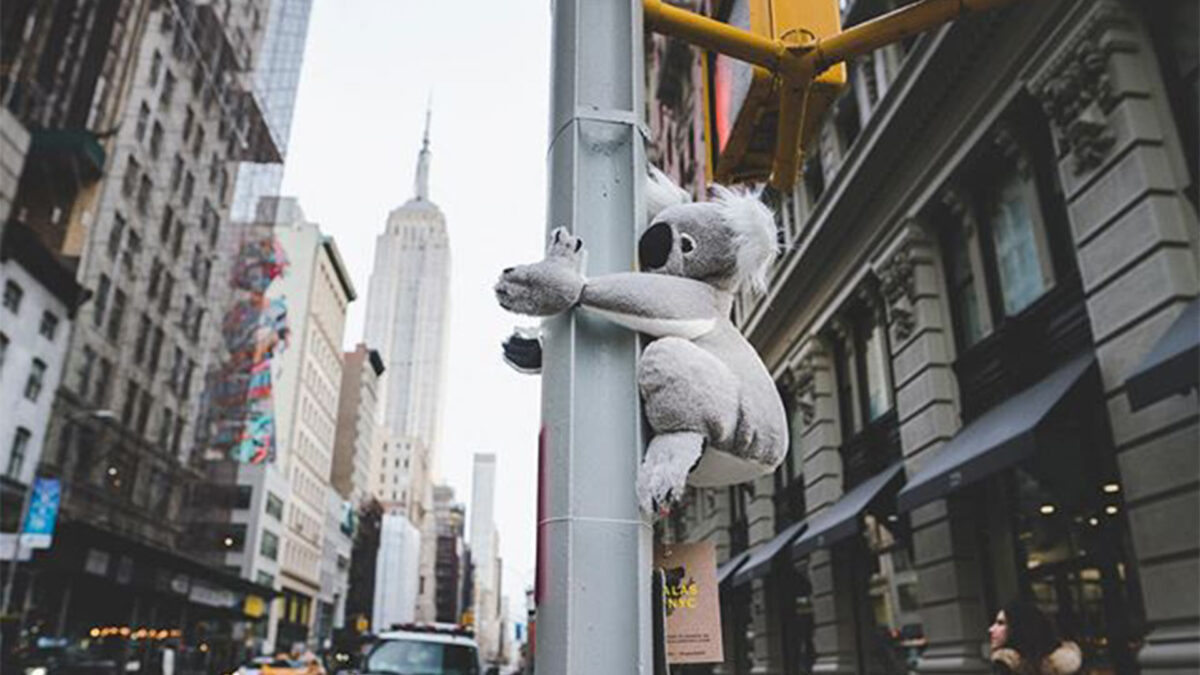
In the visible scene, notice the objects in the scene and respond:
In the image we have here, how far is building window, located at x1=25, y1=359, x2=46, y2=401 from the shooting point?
107 feet

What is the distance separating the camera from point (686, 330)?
207 cm

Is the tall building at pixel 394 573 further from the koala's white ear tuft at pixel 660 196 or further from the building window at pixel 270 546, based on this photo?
the koala's white ear tuft at pixel 660 196

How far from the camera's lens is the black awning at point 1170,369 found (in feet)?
22.6

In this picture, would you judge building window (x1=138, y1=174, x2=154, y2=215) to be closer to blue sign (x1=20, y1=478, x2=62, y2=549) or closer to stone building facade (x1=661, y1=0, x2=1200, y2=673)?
blue sign (x1=20, y1=478, x2=62, y2=549)

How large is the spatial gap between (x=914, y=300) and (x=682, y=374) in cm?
1313

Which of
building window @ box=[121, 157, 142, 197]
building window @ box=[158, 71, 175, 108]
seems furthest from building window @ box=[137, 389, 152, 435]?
building window @ box=[158, 71, 175, 108]

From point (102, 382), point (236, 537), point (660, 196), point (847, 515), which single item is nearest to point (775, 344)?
point (847, 515)

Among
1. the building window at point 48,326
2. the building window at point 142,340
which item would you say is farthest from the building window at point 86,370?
the building window at point 142,340

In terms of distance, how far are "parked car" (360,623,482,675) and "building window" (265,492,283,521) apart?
6033 centimetres

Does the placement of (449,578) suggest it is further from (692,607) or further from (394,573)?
(692,607)

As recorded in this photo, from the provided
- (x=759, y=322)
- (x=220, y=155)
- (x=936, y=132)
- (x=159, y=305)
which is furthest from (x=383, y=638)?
(x=220, y=155)

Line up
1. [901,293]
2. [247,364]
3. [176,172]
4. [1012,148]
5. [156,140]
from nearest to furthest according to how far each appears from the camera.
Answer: [1012,148] → [901,293] → [156,140] → [176,172] → [247,364]

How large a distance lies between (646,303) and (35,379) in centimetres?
3747

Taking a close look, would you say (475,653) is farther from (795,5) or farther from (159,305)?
(159,305)
